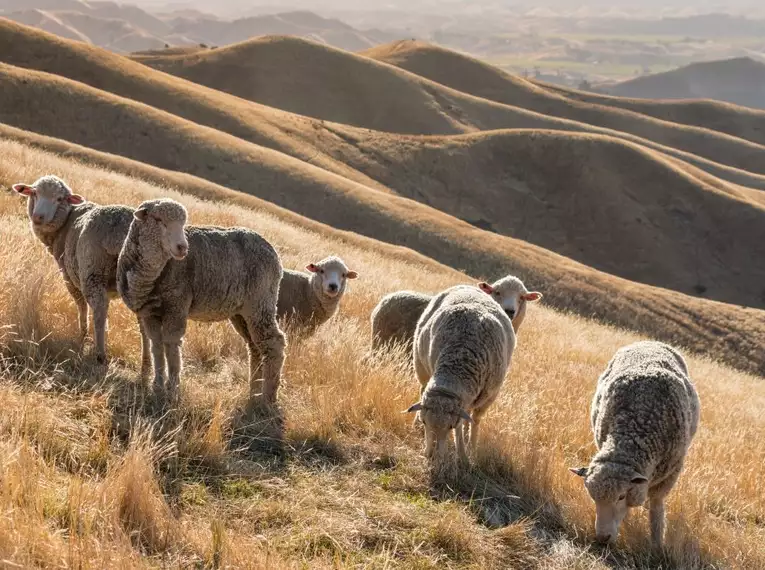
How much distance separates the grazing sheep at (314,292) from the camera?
33.1 feet

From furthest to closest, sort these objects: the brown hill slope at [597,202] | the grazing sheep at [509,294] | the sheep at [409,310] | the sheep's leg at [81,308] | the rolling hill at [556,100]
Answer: the rolling hill at [556,100] < the brown hill slope at [597,202] < the sheep at [409,310] < the grazing sheep at [509,294] < the sheep's leg at [81,308]

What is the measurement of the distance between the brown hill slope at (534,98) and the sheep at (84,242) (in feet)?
336

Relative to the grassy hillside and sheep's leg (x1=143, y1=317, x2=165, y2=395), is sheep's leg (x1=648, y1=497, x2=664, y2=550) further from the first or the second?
the grassy hillside

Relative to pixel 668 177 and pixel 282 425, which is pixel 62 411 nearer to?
pixel 282 425

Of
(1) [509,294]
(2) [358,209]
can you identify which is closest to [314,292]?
(1) [509,294]

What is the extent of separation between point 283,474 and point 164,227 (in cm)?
230

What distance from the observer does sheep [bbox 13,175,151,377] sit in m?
6.79

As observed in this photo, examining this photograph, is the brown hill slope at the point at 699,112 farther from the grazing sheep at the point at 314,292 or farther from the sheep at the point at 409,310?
the grazing sheep at the point at 314,292

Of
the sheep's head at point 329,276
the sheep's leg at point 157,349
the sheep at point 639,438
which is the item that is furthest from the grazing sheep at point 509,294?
the sheep's leg at point 157,349

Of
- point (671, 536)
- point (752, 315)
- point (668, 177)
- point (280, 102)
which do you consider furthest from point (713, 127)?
point (671, 536)

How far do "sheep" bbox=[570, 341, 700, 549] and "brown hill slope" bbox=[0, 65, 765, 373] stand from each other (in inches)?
1029

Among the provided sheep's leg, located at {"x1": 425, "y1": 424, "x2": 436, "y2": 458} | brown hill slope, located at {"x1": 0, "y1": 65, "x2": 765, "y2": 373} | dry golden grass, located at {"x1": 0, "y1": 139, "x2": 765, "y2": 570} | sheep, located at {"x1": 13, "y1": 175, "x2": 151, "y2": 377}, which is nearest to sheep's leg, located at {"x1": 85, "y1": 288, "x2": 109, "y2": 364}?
sheep, located at {"x1": 13, "y1": 175, "x2": 151, "y2": 377}

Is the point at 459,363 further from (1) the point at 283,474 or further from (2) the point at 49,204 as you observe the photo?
(2) the point at 49,204

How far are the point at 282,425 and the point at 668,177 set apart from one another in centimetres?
6273
